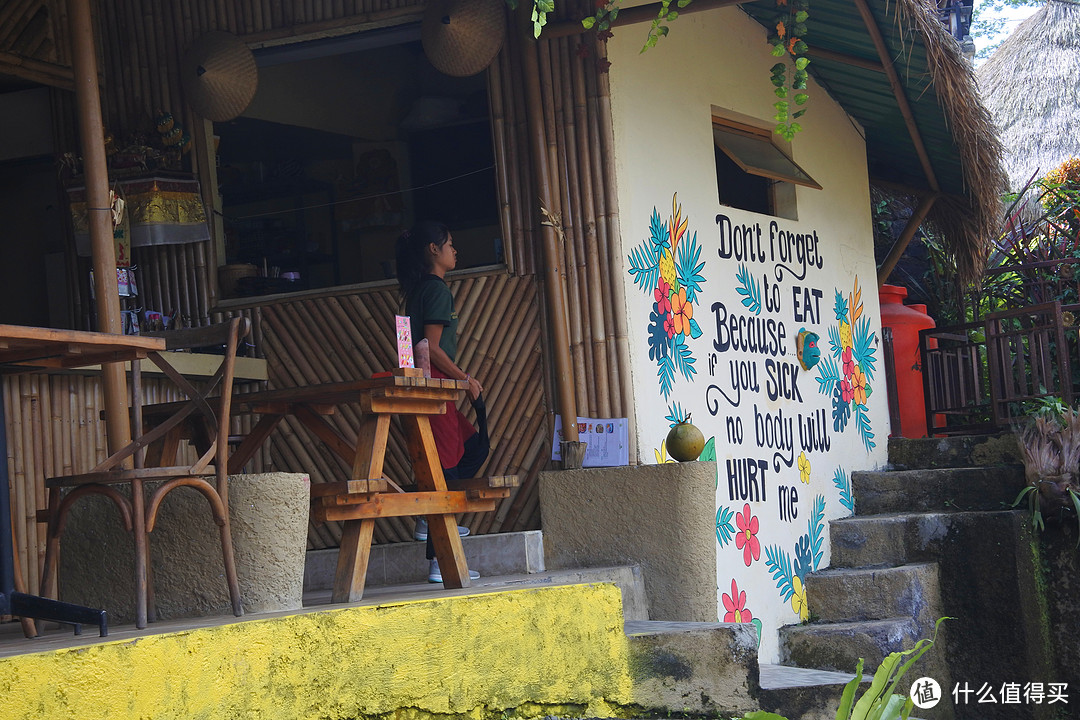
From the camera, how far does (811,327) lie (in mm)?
7066

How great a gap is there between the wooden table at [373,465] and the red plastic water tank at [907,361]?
16.7 feet

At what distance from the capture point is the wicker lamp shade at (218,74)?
18.9 ft

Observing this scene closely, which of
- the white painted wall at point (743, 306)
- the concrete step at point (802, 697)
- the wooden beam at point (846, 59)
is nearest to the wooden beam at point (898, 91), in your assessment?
the wooden beam at point (846, 59)

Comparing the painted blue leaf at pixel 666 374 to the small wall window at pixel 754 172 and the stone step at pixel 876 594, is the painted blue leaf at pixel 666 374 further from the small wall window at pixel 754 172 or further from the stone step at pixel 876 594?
the stone step at pixel 876 594

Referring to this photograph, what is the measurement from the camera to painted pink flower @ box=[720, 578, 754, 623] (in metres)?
5.72

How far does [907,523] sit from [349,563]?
4.01m

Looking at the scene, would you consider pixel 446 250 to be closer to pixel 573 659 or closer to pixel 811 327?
pixel 573 659

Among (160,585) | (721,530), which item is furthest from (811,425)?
(160,585)

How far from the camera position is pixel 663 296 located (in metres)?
5.62

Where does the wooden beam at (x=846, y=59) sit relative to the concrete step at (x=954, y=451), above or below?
above

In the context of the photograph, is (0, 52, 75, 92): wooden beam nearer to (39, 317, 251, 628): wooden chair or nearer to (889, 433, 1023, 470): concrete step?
(39, 317, 251, 628): wooden chair

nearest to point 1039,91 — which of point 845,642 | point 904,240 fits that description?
point 904,240

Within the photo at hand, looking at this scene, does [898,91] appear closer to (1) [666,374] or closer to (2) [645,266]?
(2) [645,266]

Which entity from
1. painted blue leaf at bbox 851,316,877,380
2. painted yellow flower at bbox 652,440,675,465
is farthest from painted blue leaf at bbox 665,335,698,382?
painted blue leaf at bbox 851,316,877,380
